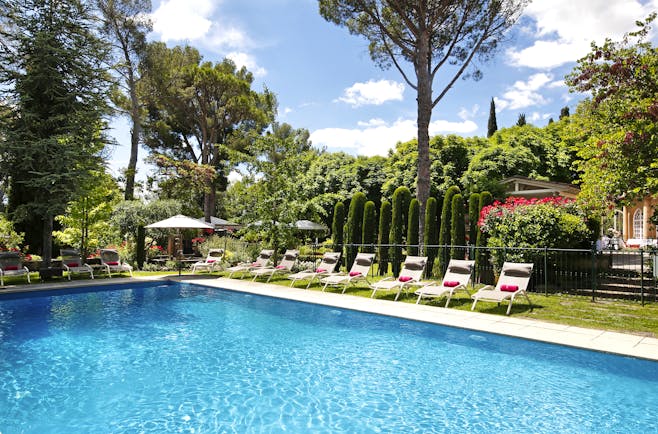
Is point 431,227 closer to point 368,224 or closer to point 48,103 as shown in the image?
point 368,224

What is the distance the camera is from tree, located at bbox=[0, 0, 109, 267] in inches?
594

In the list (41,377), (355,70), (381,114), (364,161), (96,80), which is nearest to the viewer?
(41,377)

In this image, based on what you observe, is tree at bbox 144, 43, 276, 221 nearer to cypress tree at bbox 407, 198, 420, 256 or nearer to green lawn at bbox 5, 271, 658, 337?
cypress tree at bbox 407, 198, 420, 256

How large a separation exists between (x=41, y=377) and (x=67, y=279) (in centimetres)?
1062

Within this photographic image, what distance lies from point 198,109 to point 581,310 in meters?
28.2

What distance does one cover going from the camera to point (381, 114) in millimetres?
26484

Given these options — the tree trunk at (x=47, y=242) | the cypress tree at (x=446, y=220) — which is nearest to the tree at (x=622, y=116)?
the cypress tree at (x=446, y=220)

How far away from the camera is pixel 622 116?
10.1 m

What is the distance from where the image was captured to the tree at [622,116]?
937 cm

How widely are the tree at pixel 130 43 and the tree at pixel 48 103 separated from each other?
9.69 metres

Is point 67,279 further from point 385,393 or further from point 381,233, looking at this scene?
point 385,393

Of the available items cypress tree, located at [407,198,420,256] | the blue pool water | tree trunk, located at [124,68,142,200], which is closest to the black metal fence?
cypress tree, located at [407,198,420,256]

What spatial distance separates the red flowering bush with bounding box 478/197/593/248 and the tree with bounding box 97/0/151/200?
22902 mm

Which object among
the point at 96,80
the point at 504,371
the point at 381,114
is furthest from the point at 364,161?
the point at 504,371
